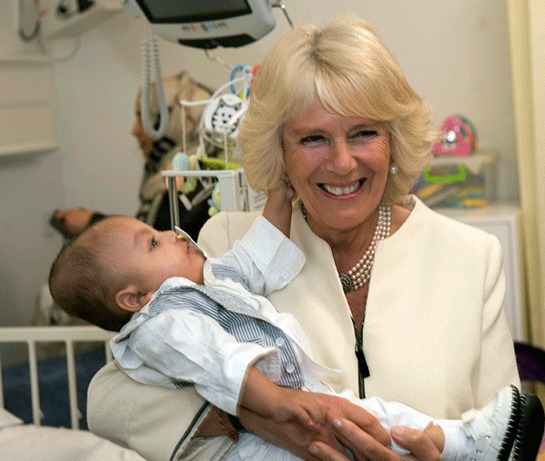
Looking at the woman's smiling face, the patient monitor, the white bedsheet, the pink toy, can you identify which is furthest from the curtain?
the white bedsheet

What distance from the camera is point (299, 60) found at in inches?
65.4

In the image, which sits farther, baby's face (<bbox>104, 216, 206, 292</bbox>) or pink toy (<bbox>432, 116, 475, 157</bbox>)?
pink toy (<bbox>432, 116, 475, 157</bbox>)

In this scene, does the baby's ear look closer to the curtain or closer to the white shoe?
the white shoe

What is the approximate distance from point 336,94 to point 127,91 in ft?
8.78

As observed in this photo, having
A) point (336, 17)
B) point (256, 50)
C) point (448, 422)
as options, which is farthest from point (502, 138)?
point (448, 422)

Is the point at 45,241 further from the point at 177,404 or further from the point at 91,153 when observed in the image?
the point at 177,404

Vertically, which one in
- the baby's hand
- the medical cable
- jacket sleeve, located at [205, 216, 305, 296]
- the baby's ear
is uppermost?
the medical cable

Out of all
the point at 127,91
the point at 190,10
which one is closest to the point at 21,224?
the point at 127,91

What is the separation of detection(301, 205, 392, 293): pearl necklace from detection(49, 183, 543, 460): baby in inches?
5.7

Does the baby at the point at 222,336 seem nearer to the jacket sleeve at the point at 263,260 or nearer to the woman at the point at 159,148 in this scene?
the jacket sleeve at the point at 263,260

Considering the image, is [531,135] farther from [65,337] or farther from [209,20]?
[65,337]

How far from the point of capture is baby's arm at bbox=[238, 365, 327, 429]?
136 centimetres

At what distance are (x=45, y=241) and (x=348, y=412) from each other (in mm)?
2880

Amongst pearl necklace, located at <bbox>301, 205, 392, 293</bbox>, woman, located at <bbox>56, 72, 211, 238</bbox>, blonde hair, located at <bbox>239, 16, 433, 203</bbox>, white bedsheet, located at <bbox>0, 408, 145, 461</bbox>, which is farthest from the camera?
woman, located at <bbox>56, 72, 211, 238</bbox>
